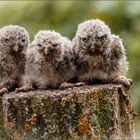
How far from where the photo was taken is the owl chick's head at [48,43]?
6535 mm

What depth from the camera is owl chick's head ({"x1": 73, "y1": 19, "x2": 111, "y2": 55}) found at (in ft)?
21.6

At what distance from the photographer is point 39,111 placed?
5785 millimetres

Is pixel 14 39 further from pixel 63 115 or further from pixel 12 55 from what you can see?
pixel 63 115

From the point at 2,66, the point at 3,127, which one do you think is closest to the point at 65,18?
the point at 2,66

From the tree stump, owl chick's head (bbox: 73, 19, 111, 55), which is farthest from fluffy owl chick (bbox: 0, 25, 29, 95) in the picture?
the tree stump

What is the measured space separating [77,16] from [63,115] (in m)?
5.61

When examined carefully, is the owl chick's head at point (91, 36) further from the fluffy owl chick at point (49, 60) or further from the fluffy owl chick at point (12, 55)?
the fluffy owl chick at point (12, 55)

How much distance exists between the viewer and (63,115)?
5.79 m

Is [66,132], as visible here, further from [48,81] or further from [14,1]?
[14,1]

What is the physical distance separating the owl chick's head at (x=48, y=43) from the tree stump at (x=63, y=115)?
672 mm

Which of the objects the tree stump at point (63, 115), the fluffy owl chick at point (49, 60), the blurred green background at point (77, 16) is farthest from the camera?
the blurred green background at point (77, 16)

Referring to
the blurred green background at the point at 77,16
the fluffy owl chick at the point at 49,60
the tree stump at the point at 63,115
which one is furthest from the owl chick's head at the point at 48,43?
the blurred green background at the point at 77,16

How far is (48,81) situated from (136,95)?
3.65m

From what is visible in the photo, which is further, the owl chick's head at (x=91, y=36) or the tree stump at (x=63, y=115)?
the owl chick's head at (x=91, y=36)
